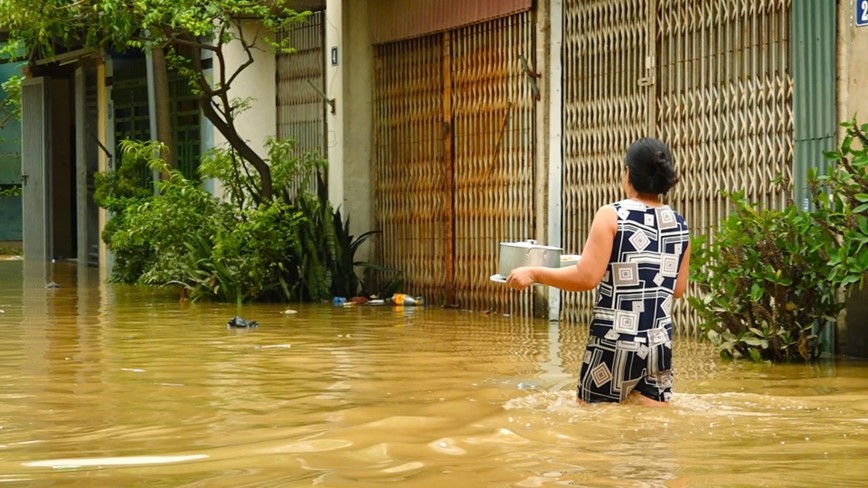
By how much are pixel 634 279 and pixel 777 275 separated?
8.09 ft

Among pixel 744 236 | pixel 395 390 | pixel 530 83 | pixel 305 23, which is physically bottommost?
pixel 395 390

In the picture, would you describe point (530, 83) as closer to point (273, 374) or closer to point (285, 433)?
point (273, 374)

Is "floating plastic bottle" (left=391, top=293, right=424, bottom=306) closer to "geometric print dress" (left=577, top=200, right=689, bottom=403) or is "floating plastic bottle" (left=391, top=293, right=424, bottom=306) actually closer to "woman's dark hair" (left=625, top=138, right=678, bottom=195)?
"geometric print dress" (left=577, top=200, right=689, bottom=403)

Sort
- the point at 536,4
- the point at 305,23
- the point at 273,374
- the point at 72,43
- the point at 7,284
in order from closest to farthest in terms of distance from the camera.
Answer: the point at 273,374, the point at 536,4, the point at 305,23, the point at 7,284, the point at 72,43

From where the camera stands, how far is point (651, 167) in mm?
5504

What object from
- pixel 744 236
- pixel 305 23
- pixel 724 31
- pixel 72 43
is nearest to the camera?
pixel 744 236

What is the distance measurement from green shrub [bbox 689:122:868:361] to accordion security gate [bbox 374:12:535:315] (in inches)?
159

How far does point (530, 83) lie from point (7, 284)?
854 centimetres

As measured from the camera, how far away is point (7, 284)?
17219 mm

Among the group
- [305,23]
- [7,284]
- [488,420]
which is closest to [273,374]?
[488,420]

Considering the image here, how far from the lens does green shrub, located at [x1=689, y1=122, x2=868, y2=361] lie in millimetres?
Answer: 7629

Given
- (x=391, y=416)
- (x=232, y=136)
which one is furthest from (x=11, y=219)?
(x=391, y=416)

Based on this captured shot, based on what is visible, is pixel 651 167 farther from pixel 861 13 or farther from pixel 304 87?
pixel 304 87

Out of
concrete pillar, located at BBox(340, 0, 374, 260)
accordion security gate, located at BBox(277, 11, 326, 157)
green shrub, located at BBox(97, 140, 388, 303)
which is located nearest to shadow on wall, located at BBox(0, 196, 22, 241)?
green shrub, located at BBox(97, 140, 388, 303)
